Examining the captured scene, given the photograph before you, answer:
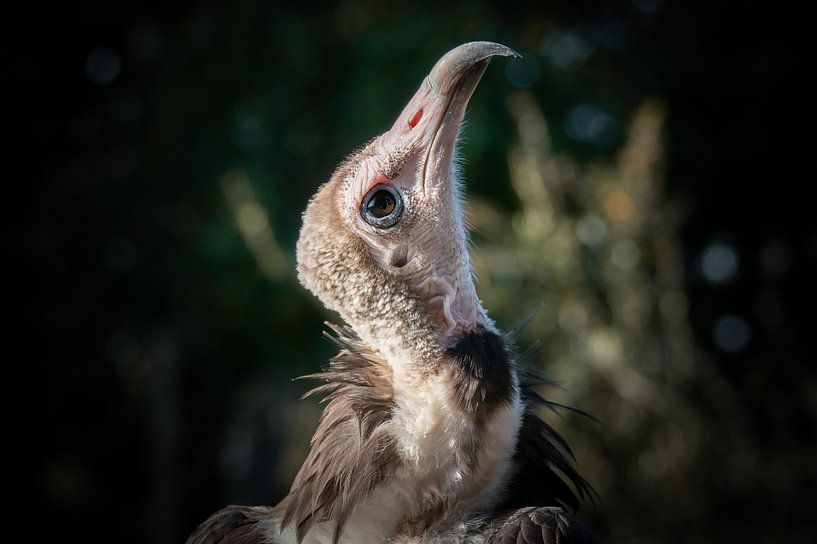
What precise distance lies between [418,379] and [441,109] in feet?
2.35

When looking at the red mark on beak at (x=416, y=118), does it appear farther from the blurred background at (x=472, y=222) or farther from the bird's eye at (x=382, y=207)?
the blurred background at (x=472, y=222)

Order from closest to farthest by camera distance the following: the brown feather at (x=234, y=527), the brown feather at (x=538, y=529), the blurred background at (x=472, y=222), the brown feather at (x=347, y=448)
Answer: the brown feather at (x=538, y=529)
the brown feather at (x=347, y=448)
the brown feather at (x=234, y=527)
the blurred background at (x=472, y=222)

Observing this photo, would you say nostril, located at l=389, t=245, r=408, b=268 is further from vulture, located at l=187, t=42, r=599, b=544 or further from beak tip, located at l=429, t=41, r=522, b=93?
beak tip, located at l=429, t=41, r=522, b=93

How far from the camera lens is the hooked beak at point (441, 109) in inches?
85.7

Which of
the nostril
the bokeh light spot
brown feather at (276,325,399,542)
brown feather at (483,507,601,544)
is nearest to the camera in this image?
brown feather at (483,507,601,544)

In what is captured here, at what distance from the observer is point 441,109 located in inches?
88.8

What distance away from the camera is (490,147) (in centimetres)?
629

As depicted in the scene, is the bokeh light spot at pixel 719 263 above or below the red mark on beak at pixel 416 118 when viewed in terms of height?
below

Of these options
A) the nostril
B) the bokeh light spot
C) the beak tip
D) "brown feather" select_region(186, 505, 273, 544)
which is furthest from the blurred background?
the beak tip

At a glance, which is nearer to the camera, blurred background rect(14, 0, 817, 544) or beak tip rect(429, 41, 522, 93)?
beak tip rect(429, 41, 522, 93)

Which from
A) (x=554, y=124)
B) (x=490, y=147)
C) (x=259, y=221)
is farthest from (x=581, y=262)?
(x=259, y=221)

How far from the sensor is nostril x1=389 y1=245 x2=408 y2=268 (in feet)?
7.32

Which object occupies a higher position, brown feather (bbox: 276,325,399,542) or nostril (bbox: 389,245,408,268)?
nostril (bbox: 389,245,408,268)

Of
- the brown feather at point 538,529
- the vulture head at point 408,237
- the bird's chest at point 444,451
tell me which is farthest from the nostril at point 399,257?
the brown feather at point 538,529
